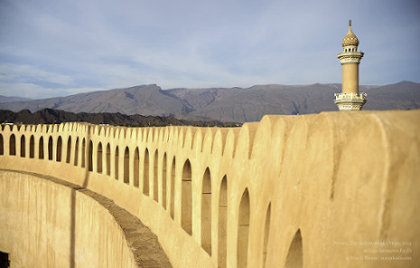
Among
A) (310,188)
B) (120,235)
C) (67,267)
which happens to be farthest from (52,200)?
(310,188)

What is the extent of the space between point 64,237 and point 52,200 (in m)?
1.77

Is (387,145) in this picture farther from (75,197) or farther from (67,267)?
(67,267)

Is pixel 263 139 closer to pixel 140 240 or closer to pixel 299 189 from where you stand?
pixel 299 189

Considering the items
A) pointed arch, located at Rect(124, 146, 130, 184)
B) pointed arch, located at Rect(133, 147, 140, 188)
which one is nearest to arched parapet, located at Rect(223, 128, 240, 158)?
pointed arch, located at Rect(133, 147, 140, 188)

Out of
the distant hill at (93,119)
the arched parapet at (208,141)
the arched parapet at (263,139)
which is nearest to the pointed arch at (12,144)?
the arched parapet at (208,141)

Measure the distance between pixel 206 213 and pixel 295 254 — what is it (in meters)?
3.77

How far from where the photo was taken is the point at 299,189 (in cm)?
248

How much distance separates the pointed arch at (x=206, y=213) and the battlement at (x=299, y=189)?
17 mm

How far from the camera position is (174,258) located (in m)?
7.47

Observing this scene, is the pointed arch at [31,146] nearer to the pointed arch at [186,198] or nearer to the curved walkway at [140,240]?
the curved walkway at [140,240]

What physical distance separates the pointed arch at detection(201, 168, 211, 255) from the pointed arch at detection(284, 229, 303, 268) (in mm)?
3596

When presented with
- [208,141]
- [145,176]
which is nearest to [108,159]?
[145,176]

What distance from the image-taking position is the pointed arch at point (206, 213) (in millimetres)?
6211

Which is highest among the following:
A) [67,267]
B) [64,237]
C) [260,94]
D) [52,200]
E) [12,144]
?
[260,94]
